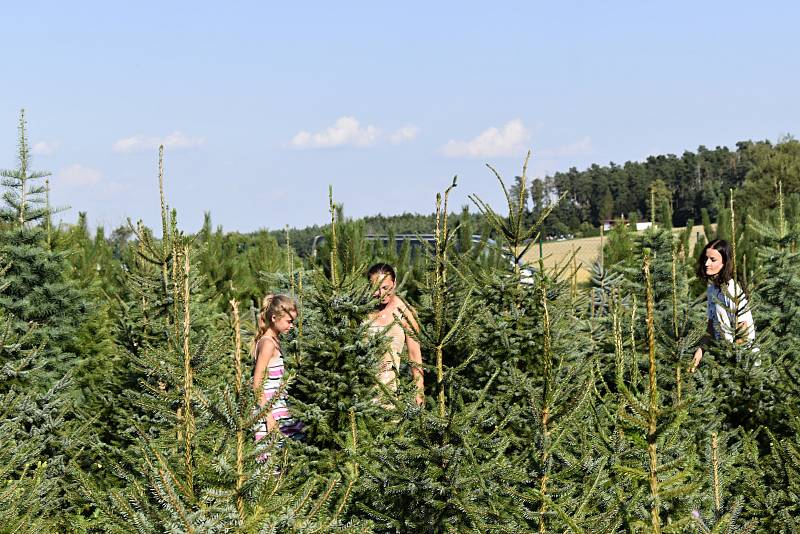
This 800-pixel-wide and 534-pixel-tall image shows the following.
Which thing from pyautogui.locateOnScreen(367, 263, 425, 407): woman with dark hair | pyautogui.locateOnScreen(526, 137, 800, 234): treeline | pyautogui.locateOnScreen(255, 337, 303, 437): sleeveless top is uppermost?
pyautogui.locateOnScreen(526, 137, 800, 234): treeline

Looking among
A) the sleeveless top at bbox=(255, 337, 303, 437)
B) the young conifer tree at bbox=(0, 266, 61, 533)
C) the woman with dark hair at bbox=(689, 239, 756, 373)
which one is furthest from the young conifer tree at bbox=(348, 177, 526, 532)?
the woman with dark hair at bbox=(689, 239, 756, 373)

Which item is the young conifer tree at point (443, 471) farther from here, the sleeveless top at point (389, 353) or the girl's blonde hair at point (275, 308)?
the girl's blonde hair at point (275, 308)

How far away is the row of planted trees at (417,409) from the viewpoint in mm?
2561

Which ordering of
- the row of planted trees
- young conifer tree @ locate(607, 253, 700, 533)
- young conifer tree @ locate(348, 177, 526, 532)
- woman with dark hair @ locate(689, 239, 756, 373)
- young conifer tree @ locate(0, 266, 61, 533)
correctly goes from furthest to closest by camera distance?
woman with dark hair @ locate(689, 239, 756, 373) < young conifer tree @ locate(0, 266, 61, 533) < young conifer tree @ locate(348, 177, 526, 532) < the row of planted trees < young conifer tree @ locate(607, 253, 700, 533)

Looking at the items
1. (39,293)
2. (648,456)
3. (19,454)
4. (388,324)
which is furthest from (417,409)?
(39,293)

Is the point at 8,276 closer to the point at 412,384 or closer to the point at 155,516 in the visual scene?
the point at 412,384

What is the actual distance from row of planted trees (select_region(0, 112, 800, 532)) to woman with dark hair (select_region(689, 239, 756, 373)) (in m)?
0.16

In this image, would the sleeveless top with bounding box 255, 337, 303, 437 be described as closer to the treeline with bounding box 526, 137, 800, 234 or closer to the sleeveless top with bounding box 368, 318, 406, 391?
the sleeveless top with bounding box 368, 318, 406, 391

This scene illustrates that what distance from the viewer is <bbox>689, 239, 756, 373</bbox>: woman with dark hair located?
6602 millimetres

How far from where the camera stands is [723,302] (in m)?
7.05

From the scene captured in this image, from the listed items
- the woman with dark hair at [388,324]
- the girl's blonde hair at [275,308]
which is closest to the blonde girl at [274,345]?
the girl's blonde hair at [275,308]

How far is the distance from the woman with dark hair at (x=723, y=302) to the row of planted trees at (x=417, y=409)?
16 cm

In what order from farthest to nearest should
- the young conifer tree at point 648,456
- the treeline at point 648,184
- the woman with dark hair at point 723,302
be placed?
1. the treeline at point 648,184
2. the woman with dark hair at point 723,302
3. the young conifer tree at point 648,456

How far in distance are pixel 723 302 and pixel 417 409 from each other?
4333 mm
